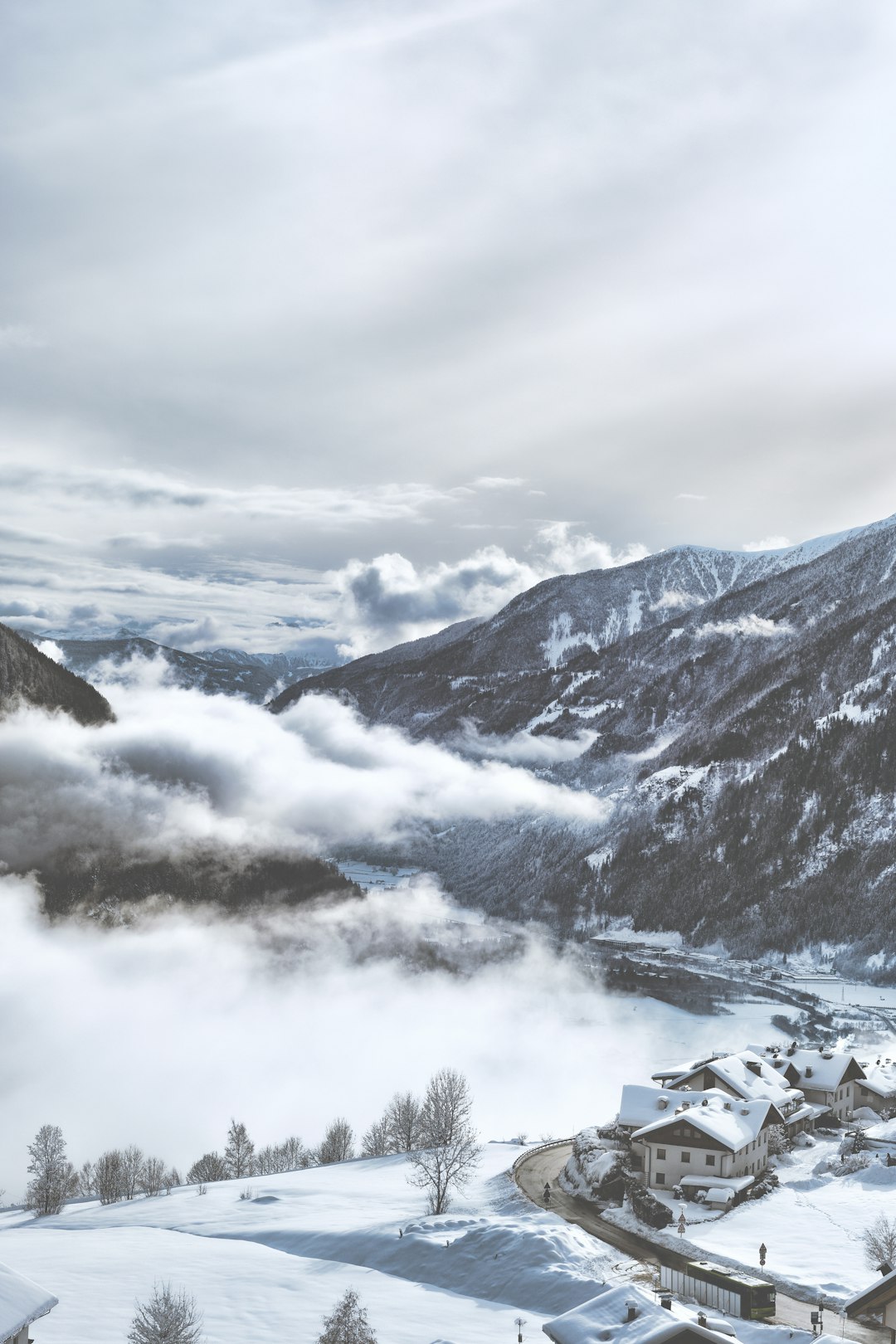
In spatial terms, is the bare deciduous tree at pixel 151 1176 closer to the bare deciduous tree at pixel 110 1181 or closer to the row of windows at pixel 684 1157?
the bare deciduous tree at pixel 110 1181

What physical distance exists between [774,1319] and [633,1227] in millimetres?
21935

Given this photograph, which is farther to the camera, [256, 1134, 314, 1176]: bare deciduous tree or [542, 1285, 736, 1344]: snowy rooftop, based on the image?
[256, 1134, 314, 1176]: bare deciduous tree

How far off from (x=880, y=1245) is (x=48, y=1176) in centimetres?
10852

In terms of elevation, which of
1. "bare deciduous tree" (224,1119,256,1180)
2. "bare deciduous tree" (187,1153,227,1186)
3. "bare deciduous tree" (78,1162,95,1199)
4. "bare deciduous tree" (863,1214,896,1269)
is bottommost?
"bare deciduous tree" (78,1162,95,1199)

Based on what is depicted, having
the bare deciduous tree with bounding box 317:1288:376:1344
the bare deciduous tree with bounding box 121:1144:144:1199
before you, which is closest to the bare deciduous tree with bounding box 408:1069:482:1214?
the bare deciduous tree with bounding box 317:1288:376:1344

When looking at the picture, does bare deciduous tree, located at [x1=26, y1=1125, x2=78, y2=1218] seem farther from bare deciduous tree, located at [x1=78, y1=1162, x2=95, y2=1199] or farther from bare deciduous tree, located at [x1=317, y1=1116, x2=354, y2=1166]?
bare deciduous tree, located at [x1=317, y1=1116, x2=354, y2=1166]

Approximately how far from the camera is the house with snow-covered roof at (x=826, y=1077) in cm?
11631

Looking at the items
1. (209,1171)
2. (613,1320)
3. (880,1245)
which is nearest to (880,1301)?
(613,1320)

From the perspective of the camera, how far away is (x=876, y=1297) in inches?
1955

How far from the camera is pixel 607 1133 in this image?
102m

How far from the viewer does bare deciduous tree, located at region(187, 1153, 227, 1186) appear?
517ft

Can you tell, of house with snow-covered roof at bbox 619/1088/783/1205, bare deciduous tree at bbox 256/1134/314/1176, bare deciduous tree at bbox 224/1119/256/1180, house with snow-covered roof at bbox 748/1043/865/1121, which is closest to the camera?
house with snow-covered roof at bbox 619/1088/783/1205

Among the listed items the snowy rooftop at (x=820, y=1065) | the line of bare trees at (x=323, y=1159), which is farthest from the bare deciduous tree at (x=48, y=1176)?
the snowy rooftop at (x=820, y=1065)

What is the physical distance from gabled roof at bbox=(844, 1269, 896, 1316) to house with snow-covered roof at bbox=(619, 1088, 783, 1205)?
36.3 meters
